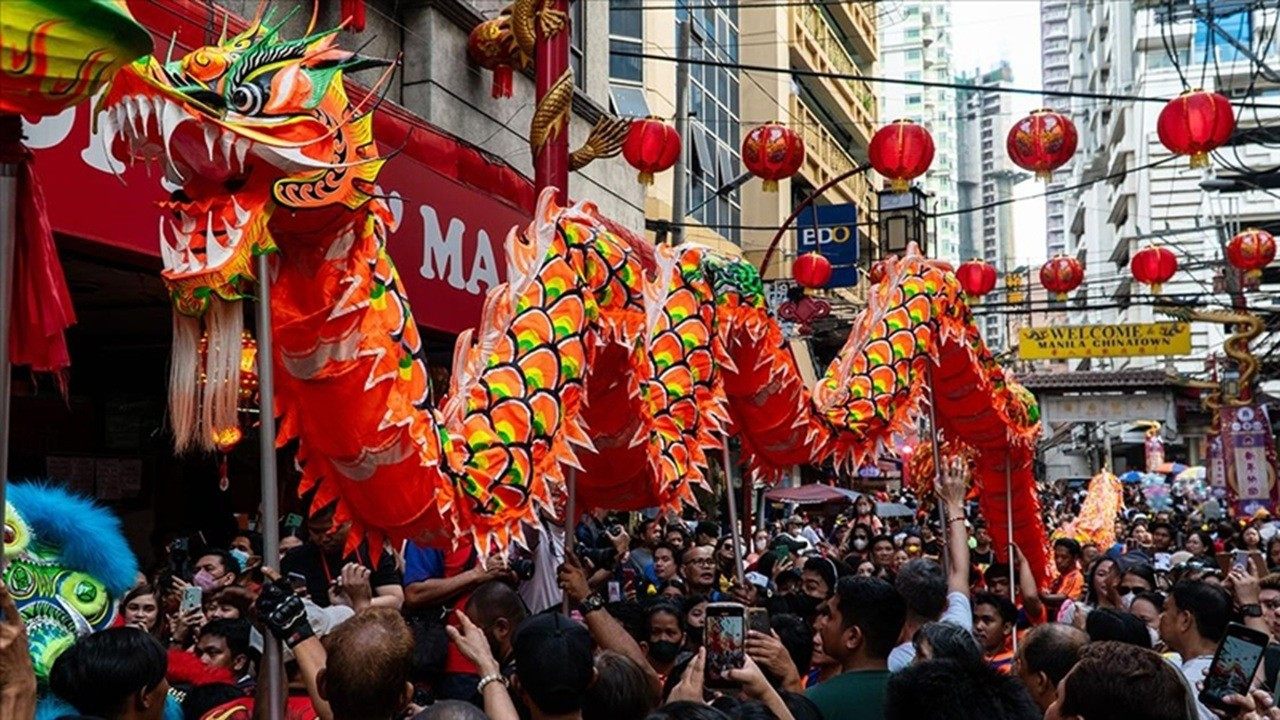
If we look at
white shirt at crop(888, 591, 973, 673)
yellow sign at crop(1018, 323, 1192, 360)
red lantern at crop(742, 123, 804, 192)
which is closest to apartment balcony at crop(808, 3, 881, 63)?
yellow sign at crop(1018, 323, 1192, 360)

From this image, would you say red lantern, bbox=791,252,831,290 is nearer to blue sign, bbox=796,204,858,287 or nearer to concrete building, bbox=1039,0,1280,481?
blue sign, bbox=796,204,858,287

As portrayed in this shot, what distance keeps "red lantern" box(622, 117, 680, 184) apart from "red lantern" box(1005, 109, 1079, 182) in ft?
9.16

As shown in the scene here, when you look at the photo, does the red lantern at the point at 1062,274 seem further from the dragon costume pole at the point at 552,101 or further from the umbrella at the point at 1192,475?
the umbrella at the point at 1192,475

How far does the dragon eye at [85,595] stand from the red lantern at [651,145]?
8.12 m

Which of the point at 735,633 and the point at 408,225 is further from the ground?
the point at 408,225

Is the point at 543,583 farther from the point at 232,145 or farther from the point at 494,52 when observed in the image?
the point at 494,52

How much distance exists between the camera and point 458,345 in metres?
4.64

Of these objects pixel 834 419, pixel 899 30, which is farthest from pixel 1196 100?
pixel 899 30

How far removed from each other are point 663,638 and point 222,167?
2.51 metres

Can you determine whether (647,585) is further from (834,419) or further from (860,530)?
(860,530)

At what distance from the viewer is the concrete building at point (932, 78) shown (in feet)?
319

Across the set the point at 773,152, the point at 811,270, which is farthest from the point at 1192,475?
the point at 773,152

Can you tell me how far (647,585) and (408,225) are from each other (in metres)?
2.84

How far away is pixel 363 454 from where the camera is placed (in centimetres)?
382
